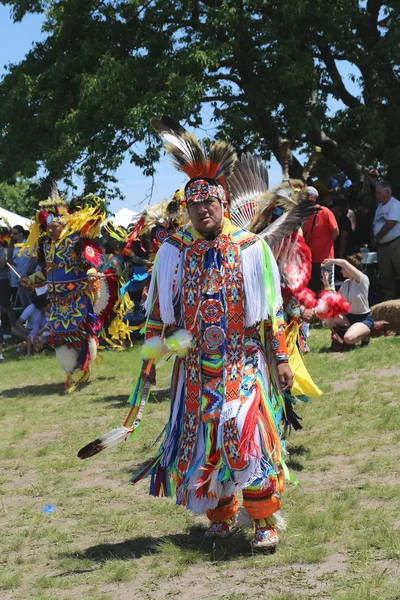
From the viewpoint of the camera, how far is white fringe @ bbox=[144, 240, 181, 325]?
4.48m

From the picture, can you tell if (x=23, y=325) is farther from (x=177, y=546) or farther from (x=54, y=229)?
(x=177, y=546)

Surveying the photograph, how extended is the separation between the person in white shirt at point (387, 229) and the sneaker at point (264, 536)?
27.4 feet

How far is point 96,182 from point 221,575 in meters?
13.1

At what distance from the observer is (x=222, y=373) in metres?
4.34

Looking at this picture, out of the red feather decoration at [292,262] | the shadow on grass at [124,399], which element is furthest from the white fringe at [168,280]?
the shadow on grass at [124,399]

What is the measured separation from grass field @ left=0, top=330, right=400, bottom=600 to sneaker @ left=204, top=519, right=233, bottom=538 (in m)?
0.06

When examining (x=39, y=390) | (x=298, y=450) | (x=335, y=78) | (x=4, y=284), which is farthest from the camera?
(x=335, y=78)

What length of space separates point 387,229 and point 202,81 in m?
4.63

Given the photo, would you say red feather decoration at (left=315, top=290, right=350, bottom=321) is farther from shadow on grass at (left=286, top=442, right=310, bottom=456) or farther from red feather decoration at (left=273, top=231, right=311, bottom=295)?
shadow on grass at (left=286, top=442, right=310, bottom=456)

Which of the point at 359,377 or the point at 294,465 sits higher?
the point at 359,377

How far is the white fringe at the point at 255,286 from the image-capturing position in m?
4.35

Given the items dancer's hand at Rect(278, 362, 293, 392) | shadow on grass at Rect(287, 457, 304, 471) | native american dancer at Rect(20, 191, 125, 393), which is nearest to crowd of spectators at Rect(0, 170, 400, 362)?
native american dancer at Rect(20, 191, 125, 393)

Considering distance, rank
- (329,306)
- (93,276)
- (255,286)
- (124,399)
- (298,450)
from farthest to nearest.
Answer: (93,276), (124,399), (329,306), (298,450), (255,286)

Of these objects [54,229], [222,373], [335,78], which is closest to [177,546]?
[222,373]
